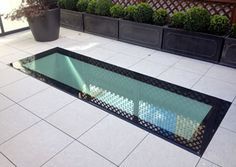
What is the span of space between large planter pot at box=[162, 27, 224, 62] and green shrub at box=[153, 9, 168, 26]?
0.21m

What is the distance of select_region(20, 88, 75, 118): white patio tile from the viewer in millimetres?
2537

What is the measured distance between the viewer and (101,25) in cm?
462

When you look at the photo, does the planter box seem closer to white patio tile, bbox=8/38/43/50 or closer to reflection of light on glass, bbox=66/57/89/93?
reflection of light on glass, bbox=66/57/89/93

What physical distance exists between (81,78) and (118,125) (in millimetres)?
1175

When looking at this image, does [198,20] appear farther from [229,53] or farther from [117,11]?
[117,11]

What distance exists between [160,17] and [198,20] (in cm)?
67

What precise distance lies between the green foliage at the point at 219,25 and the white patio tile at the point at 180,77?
790mm

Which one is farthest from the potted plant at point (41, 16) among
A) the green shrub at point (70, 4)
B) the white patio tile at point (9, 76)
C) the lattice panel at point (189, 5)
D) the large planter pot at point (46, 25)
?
the lattice panel at point (189, 5)

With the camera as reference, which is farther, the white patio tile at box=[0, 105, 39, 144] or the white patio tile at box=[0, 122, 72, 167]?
the white patio tile at box=[0, 105, 39, 144]

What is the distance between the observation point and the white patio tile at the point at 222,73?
317 cm

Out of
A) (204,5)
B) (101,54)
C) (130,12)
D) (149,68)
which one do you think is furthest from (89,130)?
(204,5)

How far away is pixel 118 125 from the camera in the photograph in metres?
2.31

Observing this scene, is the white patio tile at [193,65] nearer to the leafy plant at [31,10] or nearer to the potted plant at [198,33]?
the potted plant at [198,33]

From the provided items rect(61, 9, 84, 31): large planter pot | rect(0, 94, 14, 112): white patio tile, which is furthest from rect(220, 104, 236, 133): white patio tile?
rect(61, 9, 84, 31): large planter pot
